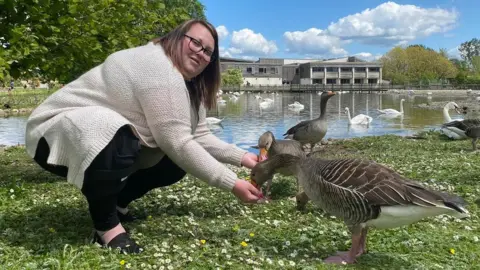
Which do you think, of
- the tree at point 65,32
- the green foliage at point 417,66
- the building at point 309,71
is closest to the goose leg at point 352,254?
the tree at point 65,32

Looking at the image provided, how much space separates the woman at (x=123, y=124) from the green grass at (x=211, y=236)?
0.37 m

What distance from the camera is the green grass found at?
359 centimetres

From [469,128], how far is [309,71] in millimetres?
109109

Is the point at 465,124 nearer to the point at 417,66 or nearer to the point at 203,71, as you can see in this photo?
the point at 203,71

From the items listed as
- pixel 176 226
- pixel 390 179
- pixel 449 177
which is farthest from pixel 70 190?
pixel 449 177

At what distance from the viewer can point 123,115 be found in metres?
3.68

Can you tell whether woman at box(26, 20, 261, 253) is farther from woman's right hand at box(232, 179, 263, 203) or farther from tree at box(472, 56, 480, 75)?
tree at box(472, 56, 480, 75)

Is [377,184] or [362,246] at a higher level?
[377,184]

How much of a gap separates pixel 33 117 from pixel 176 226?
1.67 m

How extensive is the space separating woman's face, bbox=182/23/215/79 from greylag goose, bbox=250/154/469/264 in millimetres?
1385

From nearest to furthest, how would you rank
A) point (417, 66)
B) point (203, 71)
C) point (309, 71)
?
point (203, 71)
point (417, 66)
point (309, 71)

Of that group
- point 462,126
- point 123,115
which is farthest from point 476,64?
point 123,115

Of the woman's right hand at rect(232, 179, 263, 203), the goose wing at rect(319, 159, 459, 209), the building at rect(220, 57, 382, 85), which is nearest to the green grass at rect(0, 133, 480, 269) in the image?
the woman's right hand at rect(232, 179, 263, 203)

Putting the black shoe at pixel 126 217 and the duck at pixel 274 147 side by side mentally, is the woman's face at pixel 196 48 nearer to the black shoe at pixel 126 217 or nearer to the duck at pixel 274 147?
the black shoe at pixel 126 217
